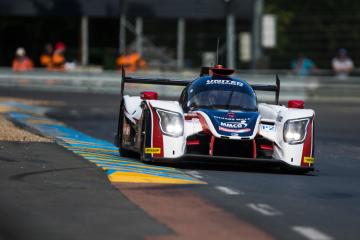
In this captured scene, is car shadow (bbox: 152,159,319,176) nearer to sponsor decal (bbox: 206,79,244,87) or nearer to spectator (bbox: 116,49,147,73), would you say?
sponsor decal (bbox: 206,79,244,87)

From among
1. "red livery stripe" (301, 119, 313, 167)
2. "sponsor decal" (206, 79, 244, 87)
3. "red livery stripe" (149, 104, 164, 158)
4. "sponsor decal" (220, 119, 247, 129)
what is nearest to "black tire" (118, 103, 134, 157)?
"sponsor decal" (206, 79, 244, 87)

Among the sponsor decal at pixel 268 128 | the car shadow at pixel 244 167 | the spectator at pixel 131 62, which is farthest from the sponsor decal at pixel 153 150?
the spectator at pixel 131 62

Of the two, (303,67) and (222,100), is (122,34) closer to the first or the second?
(303,67)

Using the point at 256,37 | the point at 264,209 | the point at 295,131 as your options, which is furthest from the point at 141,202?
the point at 256,37

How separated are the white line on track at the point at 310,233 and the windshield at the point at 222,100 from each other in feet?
20.1

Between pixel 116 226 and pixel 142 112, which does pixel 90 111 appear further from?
pixel 116 226

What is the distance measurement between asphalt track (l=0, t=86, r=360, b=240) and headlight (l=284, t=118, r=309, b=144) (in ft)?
1.51

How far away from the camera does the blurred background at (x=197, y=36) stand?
4619cm

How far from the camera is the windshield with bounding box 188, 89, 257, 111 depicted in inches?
614

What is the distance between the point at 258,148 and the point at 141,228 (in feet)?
18.8

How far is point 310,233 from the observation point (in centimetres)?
922

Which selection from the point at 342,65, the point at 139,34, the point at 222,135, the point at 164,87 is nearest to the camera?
the point at 222,135

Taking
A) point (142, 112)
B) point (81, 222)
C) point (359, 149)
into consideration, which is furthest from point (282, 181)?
point (359, 149)

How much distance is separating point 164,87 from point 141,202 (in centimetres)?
2980
